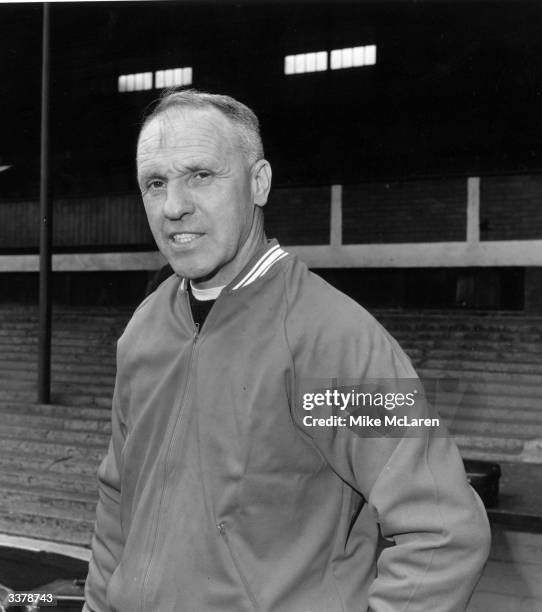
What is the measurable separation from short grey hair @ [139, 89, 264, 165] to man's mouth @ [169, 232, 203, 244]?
0.11 meters

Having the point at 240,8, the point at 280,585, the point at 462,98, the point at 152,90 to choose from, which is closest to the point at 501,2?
the point at 462,98

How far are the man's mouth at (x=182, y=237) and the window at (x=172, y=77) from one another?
4.68m

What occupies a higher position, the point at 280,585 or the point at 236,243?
the point at 236,243

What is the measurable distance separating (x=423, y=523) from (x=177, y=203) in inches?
17.7

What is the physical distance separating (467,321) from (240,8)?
9.02 feet

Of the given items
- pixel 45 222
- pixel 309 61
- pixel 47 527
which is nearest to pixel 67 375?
pixel 47 527

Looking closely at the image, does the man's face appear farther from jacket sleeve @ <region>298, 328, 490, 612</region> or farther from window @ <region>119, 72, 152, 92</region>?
window @ <region>119, 72, 152, 92</region>

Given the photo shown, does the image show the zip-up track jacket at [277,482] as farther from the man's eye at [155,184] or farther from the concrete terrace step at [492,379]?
the concrete terrace step at [492,379]

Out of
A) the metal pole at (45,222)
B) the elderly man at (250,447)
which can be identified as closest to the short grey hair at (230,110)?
the elderly man at (250,447)

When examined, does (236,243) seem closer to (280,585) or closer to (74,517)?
(280,585)

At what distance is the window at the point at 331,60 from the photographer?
4.98m

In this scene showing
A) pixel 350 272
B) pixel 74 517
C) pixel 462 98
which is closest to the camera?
pixel 74 517

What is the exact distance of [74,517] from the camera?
10.9 feet

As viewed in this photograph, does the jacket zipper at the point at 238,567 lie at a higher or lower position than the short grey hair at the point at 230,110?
lower
